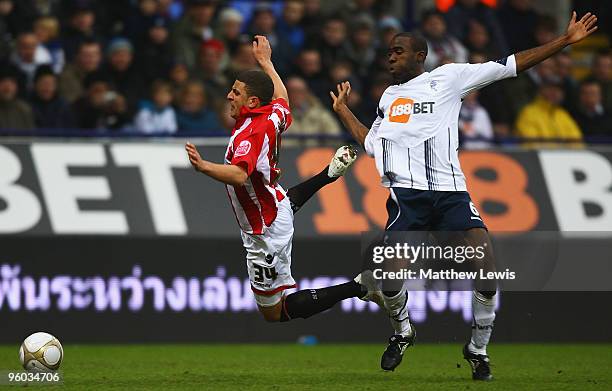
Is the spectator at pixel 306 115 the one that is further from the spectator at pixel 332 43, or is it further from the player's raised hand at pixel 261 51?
A: the player's raised hand at pixel 261 51

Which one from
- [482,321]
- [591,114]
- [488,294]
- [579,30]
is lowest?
[591,114]

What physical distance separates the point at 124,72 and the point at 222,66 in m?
1.30

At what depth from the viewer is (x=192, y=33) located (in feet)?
51.6

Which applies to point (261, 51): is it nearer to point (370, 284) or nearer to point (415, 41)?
point (415, 41)

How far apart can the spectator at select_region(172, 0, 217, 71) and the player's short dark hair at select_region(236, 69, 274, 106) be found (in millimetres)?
6442

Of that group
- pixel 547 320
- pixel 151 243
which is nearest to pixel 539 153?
pixel 547 320

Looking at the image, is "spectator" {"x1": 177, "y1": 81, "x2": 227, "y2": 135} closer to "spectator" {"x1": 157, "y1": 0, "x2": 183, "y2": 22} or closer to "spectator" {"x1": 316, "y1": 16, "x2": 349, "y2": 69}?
"spectator" {"x1": 157, "y1": 0, "x2": 183, "y2": 22}

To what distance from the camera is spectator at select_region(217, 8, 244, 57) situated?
1563 cm

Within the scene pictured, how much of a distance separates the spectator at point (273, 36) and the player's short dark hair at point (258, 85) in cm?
615

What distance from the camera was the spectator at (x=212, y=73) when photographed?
14.8 m

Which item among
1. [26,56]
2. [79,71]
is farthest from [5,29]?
[79,71]

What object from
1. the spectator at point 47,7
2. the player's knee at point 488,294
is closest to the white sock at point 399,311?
the player's knee at point 488,294

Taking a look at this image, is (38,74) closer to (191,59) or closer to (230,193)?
(191,59)

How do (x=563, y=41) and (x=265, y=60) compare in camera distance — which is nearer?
(x=563, y=41)
